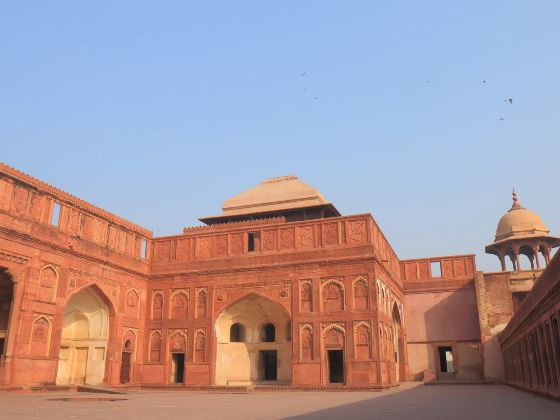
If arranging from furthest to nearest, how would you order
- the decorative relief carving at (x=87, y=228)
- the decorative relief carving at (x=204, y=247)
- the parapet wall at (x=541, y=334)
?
the decorative relief carving at (x=204, y=247), the decorative relief carving at (x=87, y=228), the parapet wall at (x=541, y=334)

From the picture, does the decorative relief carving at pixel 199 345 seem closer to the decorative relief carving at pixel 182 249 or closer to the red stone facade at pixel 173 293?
the red stone facade at pixel 173 293

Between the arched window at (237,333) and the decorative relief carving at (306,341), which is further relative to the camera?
the arched window at (237,333)

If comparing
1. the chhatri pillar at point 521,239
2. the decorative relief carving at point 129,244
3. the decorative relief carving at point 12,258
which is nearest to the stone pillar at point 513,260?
the chhatri pillar at point 521,239

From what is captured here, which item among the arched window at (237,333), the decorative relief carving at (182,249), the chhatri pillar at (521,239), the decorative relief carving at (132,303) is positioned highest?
the chhatri pillar at (521,239)

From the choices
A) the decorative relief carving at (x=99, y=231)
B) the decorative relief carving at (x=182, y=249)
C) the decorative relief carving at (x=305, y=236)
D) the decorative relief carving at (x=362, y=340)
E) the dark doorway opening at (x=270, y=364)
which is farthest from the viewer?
the dark doorway opening at (x=270, y=364)

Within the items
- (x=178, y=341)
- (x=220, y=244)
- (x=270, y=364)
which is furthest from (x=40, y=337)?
(x=270, y=364)

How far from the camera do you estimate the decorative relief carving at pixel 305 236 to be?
2167cm

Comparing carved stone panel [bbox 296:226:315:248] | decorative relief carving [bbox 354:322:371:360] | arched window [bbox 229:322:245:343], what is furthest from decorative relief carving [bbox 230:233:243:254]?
decorative relief carving [bbox 354:322:371:360]

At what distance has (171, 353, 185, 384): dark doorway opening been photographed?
22.5 m

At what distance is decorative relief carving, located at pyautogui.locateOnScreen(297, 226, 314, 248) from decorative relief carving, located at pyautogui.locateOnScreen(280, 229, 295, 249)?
329 mm

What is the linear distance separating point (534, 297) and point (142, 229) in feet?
56.1

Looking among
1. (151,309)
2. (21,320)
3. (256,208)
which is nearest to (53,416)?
(21,320)

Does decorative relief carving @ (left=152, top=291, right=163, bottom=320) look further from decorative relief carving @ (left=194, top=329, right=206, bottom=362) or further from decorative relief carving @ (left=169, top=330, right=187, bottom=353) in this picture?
decorative relief carving @ (left=194, top=329, right=206, bottom=362)

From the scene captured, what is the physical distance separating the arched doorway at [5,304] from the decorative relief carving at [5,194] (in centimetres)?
211
